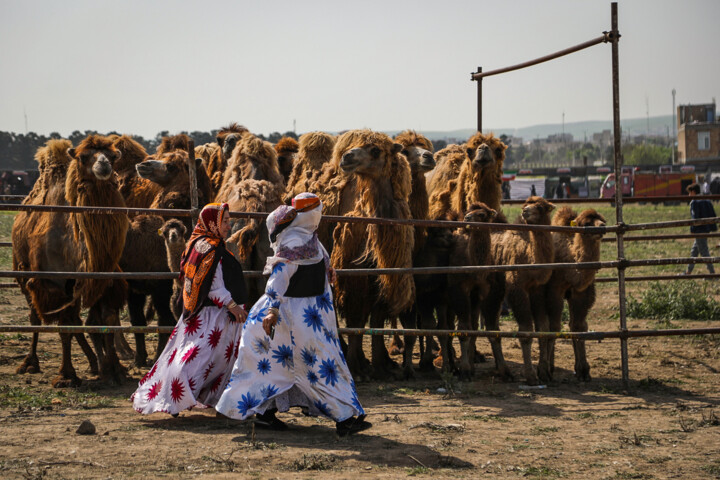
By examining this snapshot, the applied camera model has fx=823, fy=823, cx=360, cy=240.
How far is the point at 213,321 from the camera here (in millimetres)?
6270

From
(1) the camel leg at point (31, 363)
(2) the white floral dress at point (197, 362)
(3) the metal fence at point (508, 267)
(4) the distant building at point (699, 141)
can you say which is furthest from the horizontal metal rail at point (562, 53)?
(4) the distant building at point (699, 141)

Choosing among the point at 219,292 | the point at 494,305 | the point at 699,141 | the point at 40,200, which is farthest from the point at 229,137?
the point at 699,141

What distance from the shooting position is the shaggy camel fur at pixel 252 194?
8.15m

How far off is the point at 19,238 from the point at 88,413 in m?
2.88

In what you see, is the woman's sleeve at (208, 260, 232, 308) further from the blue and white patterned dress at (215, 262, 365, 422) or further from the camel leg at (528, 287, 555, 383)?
the camel leg at (528, 287, 555, 383)

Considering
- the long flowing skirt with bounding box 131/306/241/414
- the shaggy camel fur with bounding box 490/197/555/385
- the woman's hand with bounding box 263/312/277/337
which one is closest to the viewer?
the woman's hand with bounding box 263/312/277/337

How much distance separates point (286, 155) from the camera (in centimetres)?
1158

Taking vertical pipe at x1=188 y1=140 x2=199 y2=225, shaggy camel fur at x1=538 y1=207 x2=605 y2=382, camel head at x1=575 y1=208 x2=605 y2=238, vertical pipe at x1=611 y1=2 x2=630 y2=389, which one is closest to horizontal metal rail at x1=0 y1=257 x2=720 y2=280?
vertical pipe at x1=611 y1=2 x2=630 y2=389

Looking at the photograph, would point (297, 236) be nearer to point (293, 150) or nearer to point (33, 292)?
point (33, 292)

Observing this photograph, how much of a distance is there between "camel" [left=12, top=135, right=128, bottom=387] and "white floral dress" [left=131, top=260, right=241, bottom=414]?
5.40ft

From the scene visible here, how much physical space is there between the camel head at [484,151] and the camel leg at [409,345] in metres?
1.86

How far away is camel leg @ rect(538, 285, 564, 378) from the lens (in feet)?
27.0

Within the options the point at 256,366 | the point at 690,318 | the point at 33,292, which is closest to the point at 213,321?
the point at 256,366

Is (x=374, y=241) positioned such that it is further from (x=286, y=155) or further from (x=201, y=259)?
(x=286, y=155)
